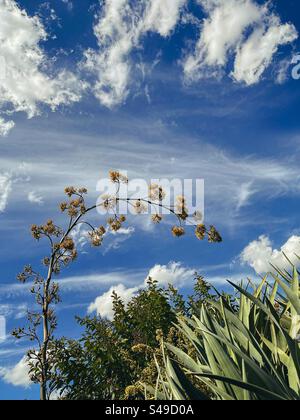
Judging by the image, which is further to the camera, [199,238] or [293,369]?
[199,238]

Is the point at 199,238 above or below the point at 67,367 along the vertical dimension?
above

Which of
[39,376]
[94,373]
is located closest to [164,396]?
[39,376]

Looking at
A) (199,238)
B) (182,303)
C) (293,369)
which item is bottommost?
(293,369)

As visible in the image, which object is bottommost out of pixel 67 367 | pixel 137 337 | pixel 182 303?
pixel 67 367

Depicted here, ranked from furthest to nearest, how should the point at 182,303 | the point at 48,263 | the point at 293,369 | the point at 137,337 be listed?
the point at 182,303, the point at 137,337, the point at 48,263, the point at 293,369

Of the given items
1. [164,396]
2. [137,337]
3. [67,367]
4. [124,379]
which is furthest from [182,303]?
[164,396]

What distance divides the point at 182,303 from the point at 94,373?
9.27 ft
